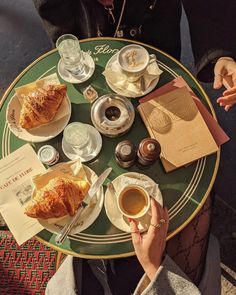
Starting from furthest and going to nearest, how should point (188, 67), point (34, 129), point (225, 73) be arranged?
point (188, 67), point (225, 73), point (34, 129)

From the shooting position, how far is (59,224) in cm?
139

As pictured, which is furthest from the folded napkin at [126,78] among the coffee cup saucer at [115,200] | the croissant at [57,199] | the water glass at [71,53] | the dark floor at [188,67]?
the dark floor at [188,67]

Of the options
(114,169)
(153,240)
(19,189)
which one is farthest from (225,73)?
(19,189)

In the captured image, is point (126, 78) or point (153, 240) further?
point (126, 78)

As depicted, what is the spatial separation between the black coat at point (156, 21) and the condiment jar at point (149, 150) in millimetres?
612

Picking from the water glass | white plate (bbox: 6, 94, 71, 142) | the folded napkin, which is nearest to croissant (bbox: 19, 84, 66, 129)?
white plate (bbox: 6, 94, 71, 142)

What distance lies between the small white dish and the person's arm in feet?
1.14

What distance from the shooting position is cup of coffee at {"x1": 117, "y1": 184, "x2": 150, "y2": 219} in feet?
4.40

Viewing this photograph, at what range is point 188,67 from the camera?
252cm

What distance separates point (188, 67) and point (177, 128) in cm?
122

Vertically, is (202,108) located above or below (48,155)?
below

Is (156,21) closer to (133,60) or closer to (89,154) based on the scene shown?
(133,60)

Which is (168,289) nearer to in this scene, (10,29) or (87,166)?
(87,166)

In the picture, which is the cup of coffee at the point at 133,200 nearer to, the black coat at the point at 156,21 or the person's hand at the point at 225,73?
the person's hand at the point at 225,73
